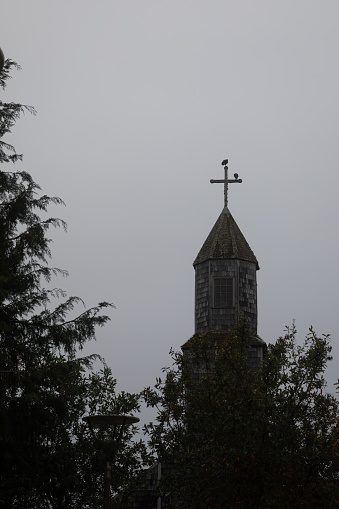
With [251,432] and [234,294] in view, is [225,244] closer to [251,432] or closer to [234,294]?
[234,294]

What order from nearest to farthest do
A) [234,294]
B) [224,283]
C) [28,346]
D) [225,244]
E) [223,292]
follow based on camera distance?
[28,346] < [234,294] < [223,292] < [224,283] < [225,244]

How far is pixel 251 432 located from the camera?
17.8m

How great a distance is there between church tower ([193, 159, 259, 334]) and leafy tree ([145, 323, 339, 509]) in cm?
1165

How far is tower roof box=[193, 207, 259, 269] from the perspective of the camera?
3359 cm

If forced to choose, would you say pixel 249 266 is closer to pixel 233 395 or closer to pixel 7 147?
pixel 233 395

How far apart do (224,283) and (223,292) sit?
42cm

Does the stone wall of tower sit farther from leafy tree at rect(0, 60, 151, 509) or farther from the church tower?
leafy tree at rect(0, 60, 151, 509)

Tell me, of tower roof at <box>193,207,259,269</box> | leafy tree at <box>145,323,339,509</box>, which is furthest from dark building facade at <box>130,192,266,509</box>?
leafy tree at <box>145,323,339,509</box>

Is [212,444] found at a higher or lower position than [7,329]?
lower

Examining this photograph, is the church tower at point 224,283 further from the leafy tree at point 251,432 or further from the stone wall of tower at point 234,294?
the leafy tree at point 251,432

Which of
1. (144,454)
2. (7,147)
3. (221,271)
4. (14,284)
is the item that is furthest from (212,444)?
(221,271)

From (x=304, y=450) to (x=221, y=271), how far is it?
16099mm

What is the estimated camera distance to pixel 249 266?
33688 mm

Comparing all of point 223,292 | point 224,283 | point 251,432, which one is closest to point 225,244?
point 224,283
